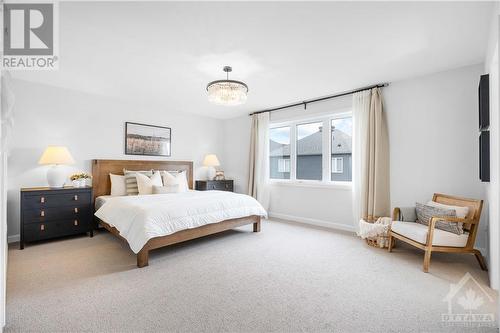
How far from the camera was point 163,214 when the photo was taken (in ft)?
9.41

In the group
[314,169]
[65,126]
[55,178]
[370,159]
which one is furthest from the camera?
[314,169]

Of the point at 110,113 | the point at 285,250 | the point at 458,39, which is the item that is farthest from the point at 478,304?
the point at 110,113

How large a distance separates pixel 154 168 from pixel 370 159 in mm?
4158

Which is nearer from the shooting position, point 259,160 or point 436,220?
point 436,220

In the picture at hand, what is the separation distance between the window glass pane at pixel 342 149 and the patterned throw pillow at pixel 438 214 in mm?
1366

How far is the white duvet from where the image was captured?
2713mm

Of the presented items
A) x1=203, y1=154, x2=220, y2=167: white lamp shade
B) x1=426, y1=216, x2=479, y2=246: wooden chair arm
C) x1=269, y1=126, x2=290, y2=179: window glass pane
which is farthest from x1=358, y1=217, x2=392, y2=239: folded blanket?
x1=203, y1=154, x2=220, y2=167: white lamp shade

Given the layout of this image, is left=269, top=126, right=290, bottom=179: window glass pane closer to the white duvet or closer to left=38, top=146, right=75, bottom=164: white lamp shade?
the white duvet

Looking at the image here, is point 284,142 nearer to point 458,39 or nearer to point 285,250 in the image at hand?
point 285,250

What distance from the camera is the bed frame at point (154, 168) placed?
2.81 m

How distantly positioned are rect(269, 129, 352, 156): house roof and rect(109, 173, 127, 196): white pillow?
3160 millimetres

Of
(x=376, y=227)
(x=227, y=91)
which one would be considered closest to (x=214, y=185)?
(x=227, y=91)

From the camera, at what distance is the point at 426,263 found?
2.52m

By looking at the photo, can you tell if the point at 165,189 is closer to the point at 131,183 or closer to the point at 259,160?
the point at 131,183
